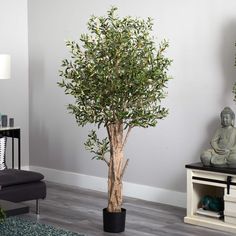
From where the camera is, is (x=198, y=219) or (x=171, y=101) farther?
(x=171, y=101)

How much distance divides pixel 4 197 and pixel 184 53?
6.73 ft

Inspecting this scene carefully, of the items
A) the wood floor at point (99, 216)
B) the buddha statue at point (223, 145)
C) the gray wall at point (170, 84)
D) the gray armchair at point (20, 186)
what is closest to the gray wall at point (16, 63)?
the gray wall at point (170, 84)

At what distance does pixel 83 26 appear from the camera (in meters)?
5.96

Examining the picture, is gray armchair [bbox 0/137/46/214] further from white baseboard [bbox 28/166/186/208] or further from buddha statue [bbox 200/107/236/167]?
buddha statue [bbox 200/107/236/167]

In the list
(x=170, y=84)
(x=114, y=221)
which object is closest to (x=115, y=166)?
(x=114, y=221)

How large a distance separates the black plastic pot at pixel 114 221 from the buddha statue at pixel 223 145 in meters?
0.82

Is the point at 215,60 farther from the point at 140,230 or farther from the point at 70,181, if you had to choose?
the point at 70,181

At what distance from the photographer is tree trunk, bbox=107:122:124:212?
419 centimetres

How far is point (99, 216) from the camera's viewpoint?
15.6 feet

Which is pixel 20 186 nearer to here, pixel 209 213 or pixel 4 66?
pixel 4 66

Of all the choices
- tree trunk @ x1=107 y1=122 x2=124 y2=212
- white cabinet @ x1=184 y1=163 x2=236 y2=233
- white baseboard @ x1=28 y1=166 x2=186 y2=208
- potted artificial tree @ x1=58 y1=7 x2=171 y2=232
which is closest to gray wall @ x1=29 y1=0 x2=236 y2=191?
white baseboard @ x1=28 y1=166 x2=186 y2=208

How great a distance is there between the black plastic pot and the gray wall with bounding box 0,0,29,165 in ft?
8.21

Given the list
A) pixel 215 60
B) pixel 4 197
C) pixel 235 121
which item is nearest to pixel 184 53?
pixel 215 60

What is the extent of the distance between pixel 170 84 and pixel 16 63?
2.16m
